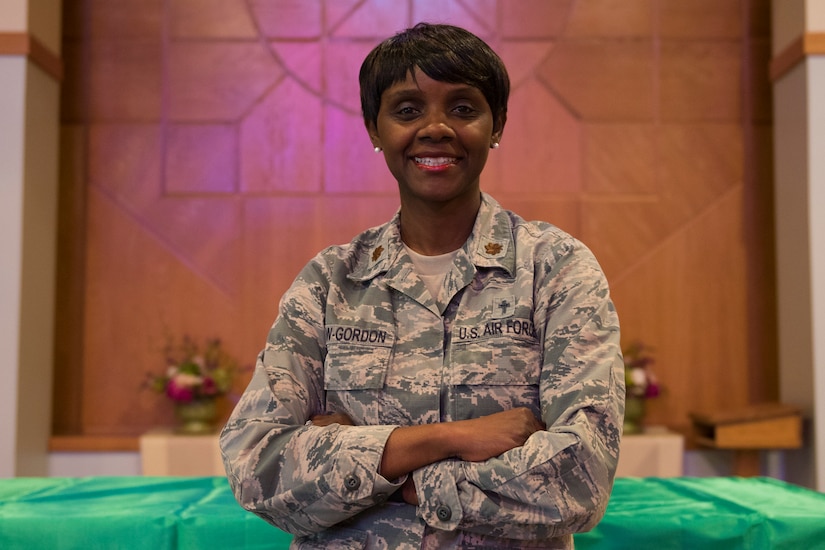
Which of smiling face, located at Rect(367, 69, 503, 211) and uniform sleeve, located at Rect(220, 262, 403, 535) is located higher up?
smiling face, located at Rect(367, 69, 503, 211)

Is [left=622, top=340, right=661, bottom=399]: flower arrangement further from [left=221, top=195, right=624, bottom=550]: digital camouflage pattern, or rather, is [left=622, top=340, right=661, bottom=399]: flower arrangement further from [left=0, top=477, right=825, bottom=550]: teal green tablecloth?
[left=221, top=195, right=624, bottom=550]: digital camouflage pattern

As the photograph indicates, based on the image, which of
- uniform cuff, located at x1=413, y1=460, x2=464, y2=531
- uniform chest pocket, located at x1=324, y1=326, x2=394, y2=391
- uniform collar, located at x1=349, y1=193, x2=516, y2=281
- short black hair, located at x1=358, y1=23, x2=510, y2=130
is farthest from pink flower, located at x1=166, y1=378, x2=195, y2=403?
uniform cuff, located at x1=413, y1=460, x2=464, y2=531

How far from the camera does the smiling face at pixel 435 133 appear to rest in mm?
1742

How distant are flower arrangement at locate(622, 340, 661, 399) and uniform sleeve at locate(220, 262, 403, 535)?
133 inches

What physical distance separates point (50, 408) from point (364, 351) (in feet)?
13.3

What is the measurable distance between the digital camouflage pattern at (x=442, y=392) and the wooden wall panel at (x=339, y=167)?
3.60 meters

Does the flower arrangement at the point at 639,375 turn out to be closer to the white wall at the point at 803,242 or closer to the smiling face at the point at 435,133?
the white wall at the point at 803,242

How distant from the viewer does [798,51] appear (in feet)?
15.9

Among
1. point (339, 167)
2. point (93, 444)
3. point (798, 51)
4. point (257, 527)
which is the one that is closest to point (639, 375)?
point (798, 51)

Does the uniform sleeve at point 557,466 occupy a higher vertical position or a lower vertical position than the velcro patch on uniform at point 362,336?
lower

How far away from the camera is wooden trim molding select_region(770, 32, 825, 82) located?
15.6ft

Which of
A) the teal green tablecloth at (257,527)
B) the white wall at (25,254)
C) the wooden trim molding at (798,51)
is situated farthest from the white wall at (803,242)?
the white wall at (25,254)

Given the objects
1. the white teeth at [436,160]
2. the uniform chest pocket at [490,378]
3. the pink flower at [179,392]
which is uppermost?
the white teeth at [436,160]

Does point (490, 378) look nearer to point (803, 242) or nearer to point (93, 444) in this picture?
point (803, 242)
